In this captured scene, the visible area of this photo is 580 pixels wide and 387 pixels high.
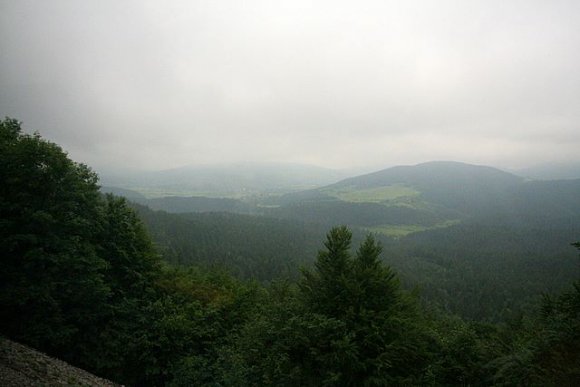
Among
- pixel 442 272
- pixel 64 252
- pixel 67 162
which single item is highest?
pixel 67 162

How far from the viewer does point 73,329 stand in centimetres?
1522

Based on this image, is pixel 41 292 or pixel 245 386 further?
pixel 41 292

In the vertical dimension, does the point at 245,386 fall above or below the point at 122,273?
below

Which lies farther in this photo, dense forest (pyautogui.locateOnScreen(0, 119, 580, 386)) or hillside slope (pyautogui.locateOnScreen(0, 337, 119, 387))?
dense forest (pyautogui.locateOnScreen(0, 119, 580, 386))

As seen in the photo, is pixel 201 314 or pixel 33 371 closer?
pixel 33 371

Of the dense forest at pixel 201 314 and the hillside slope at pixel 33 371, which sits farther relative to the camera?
the dense forest at pixel 201 314

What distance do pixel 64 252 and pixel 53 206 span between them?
2704 millimetres

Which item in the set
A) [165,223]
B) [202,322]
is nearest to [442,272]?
[165,223]

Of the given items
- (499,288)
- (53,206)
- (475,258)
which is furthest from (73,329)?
(475,258)

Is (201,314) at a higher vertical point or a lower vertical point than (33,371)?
lower

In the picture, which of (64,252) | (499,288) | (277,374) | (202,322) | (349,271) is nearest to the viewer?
(277,374)

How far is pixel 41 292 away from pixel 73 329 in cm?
243

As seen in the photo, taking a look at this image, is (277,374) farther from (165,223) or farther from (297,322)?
(165,223)

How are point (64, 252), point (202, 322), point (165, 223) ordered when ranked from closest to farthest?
point (64, 252) < point (202, 322) < point (165, 223)
